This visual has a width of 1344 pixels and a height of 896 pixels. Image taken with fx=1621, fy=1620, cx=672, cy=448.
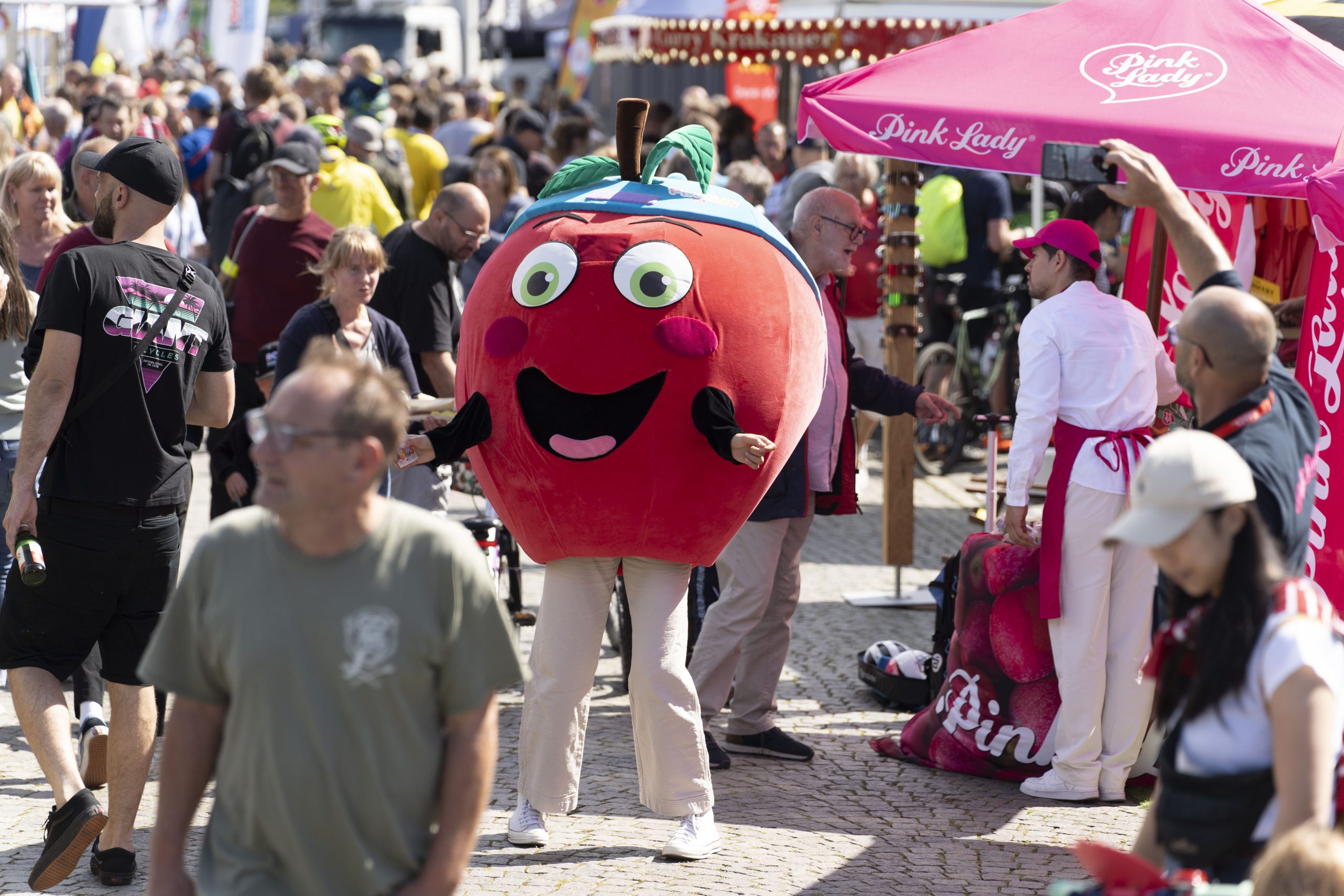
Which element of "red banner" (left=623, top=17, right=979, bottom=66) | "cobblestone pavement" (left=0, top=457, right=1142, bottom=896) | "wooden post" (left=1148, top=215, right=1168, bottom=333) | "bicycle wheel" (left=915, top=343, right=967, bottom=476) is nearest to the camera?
"cobblestone pavement" (left=0, top=457, right=1142, bottom=896)

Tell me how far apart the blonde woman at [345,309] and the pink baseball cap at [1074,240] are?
232 cm

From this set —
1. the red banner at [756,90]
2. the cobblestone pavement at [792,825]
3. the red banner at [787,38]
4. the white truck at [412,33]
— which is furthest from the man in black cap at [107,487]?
the white truck at [412,33]

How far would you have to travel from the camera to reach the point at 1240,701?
271 centimetres

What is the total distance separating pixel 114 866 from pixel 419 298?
282cm

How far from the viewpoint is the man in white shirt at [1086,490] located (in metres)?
5.33

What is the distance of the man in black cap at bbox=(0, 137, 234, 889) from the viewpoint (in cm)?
436

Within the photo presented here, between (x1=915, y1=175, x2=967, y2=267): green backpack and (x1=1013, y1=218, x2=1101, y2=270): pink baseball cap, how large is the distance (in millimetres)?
5623

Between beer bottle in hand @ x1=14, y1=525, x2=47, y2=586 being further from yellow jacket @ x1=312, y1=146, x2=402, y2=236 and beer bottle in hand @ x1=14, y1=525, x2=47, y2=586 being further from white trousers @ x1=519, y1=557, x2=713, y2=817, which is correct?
yellow jacket @ x1=312, y1=146, x2=402, y2=236

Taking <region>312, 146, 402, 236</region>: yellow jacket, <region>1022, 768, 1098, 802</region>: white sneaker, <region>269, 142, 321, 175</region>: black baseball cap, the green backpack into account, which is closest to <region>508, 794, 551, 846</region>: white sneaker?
<region>1022, 768, 1098, 802</region>: white sneaker

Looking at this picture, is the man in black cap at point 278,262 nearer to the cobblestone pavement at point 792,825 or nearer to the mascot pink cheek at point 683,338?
the cobblestone pavement at point 792,825

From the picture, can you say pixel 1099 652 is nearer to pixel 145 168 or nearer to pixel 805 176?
pixel 145 168

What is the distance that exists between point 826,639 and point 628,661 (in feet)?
4.09

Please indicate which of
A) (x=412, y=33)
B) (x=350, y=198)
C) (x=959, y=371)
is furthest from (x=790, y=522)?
(x=412, y=33)

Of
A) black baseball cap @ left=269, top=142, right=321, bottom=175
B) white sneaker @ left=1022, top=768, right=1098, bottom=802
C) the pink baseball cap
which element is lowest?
white sneaker @ left=1022, top=768, right=1098, bottom=802
